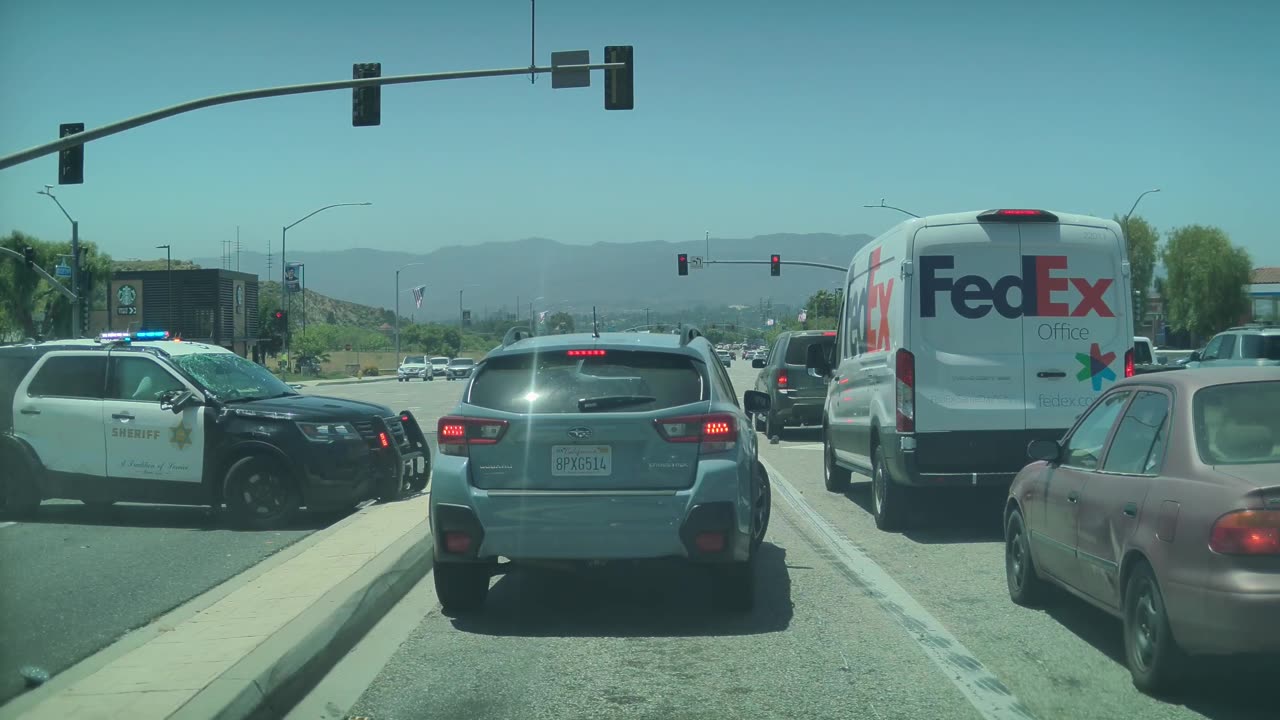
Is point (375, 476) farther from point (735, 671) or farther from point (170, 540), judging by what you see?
point (735, 671)

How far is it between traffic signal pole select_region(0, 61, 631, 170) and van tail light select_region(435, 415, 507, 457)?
13306 mm

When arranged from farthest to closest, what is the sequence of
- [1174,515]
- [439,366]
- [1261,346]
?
[439,366] < [1261,346] < [1174,515]

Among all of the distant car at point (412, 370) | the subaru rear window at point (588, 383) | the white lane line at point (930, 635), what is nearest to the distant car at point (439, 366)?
the distant car at point (412, 370)

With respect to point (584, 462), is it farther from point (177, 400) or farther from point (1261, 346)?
point (1261, 346)

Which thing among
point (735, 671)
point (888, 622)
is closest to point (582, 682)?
point (735, 671)

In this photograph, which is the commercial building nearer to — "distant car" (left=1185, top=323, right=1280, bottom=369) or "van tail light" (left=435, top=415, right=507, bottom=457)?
"distant car" (left=1185, top=323, right=1280, bottom=369)

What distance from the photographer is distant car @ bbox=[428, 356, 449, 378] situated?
257 feet

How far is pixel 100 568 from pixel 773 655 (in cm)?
572

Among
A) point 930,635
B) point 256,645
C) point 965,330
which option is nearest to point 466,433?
point 256,645

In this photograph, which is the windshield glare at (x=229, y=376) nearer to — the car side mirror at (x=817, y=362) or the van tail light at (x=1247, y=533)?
the car side mirror at (x=817, y=362)

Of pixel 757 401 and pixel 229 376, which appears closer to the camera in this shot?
pixel 757 401

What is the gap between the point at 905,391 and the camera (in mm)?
10617

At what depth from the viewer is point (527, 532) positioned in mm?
7164

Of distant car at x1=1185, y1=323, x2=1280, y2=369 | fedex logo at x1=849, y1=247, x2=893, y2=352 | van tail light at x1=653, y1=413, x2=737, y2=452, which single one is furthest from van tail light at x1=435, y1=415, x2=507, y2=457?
distant car at x1=1185, y1=323, x2=1280, y2=369
